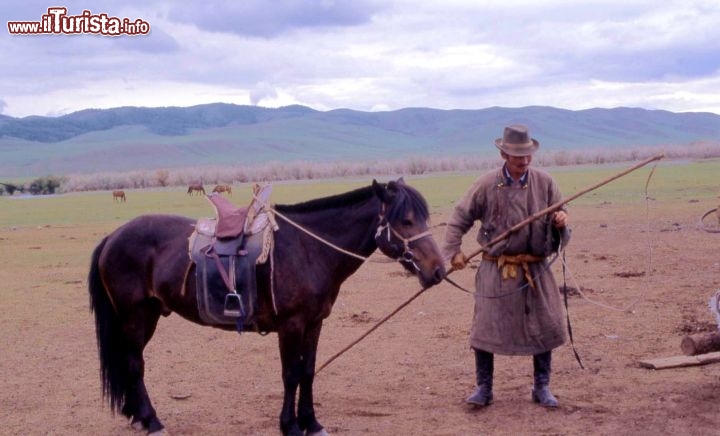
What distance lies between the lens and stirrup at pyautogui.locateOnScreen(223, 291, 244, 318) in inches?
221

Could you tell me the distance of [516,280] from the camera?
6113 mm

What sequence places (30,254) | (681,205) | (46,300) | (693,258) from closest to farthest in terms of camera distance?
(46,300)
(693,258)
(30,254)
(681,205)

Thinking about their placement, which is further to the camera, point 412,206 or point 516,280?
point 516,280

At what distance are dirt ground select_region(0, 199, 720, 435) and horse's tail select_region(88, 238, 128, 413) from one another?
311 millimetres

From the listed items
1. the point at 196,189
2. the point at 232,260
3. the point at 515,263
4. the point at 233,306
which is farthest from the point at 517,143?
the point at 196,189

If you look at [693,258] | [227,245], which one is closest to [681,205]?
[693,258]

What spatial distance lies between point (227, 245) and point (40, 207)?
34952mm

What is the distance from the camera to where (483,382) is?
20.5 feet

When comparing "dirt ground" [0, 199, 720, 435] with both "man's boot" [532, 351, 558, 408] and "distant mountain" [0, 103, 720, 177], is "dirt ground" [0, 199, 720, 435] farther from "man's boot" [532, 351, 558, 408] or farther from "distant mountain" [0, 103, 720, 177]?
"distant mountain" [0, 103, 720, 177]

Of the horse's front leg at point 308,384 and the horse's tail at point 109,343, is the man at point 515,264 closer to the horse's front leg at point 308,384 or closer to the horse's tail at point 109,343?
the horse's front leg at point 308,384

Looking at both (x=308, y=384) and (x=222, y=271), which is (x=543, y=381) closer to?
(x=308, y=384)

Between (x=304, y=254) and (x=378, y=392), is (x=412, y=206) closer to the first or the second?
(x=304, y=254)

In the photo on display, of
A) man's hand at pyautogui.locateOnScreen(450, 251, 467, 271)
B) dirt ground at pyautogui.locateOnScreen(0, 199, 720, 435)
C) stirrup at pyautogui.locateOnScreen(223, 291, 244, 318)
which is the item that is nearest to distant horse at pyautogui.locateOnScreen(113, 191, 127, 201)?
dirt ground at pyautogui.locateOnScreen(0, 199, 720, 435)

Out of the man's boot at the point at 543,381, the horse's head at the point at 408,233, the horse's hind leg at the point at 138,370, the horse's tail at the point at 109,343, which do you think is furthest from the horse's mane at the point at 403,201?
the horse's tail at the point at 109,343
